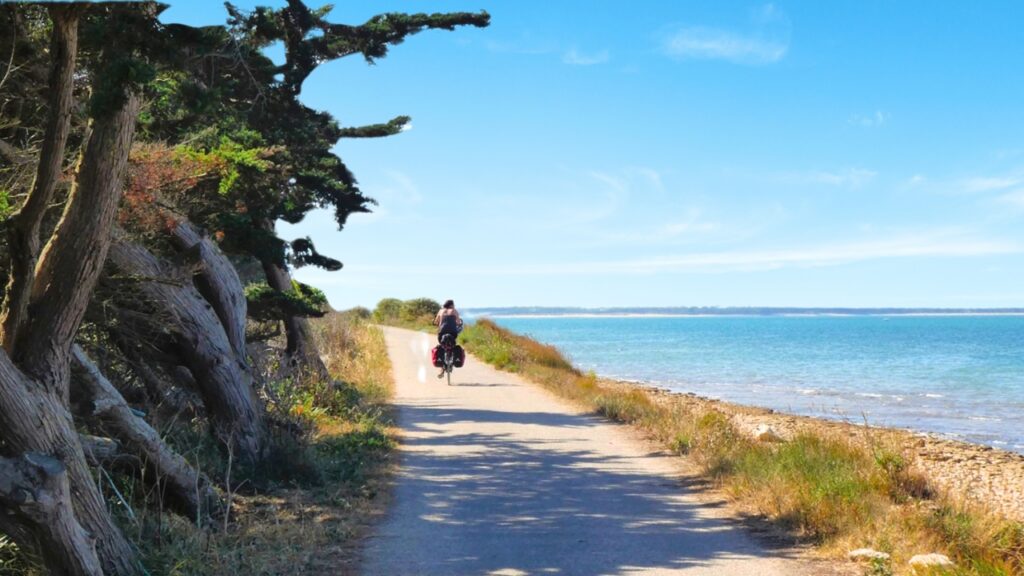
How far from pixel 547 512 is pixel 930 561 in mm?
3517

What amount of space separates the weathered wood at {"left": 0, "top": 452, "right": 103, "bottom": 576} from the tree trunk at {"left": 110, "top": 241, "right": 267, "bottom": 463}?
371 cm

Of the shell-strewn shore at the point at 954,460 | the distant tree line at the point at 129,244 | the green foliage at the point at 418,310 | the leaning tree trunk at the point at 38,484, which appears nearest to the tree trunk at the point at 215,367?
the distant tree line at the point at 129,244

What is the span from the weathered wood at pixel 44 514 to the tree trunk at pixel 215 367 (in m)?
3.71

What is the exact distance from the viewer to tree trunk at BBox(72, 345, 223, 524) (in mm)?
6922

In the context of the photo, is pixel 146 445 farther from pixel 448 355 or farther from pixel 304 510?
pixel 448 355

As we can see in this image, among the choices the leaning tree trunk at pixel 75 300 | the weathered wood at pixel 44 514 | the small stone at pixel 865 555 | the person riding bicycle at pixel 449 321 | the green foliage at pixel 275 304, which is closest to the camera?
the weathered wood at pixel 44 514

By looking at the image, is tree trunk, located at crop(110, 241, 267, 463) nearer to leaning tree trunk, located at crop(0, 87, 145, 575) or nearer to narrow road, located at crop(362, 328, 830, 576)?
narrow road, located at crop(362, 328, 830, 576)

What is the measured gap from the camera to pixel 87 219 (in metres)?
5.64

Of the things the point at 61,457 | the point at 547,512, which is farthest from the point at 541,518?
the point at 61,457

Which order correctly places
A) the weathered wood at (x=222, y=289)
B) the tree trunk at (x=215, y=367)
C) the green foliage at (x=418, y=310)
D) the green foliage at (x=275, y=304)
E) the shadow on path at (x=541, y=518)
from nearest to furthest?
the shadow on path at (x=541, y=518)
the tree trunk at (x=215, y=367)
the weathered wood at (x=222, y=289)
the green foliage at (x=275, y=304)
the green foliage at (x=418, y=310)

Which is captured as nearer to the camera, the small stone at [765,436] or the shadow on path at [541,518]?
the shadow on path at [541,518]

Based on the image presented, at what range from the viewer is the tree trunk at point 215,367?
9.05 meters

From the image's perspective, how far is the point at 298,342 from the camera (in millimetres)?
16703

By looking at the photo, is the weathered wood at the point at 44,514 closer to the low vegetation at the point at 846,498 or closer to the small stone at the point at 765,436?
the low vegetation at the point at 846,498
